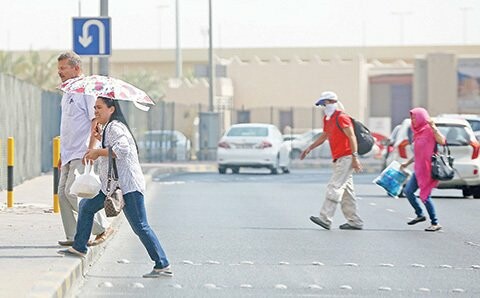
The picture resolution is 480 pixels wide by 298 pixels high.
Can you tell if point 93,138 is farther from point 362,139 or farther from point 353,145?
point 362,139

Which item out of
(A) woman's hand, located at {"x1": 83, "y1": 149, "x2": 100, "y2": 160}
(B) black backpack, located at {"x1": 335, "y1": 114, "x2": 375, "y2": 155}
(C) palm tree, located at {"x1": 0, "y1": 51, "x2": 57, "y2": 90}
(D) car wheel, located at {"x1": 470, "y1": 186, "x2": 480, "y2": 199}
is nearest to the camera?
(A) woman's hand, located at {"x1": 83, "y1": 149, "x2": 100, "y2": 160}

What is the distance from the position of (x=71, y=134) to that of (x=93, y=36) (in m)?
8.06

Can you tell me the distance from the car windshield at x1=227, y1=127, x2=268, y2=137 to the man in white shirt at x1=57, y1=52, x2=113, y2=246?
24.9 metres

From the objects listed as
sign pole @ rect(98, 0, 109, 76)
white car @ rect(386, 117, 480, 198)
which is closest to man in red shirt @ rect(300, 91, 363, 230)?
white car @ rect(386, 117, 480, 198)

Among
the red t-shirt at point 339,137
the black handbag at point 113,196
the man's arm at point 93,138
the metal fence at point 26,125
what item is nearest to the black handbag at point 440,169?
the red t-shirt at point 339,137

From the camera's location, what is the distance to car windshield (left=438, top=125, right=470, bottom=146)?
26250 millimetres

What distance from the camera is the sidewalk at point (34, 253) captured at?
10.7 metres

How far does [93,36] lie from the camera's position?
2178 centimetres

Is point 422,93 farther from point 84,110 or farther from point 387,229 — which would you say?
point 84,110

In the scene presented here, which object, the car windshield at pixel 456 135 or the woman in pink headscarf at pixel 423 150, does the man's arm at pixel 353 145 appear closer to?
the woman in pink headscarf at pixel 423 150

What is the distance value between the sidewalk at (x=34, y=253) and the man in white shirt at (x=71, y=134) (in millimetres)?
392

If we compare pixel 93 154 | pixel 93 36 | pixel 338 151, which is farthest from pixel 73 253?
pixel 93 36

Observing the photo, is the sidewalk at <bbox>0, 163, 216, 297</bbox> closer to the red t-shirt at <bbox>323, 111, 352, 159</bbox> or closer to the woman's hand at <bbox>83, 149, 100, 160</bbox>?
the woman's hand at <bbox>83, 149, 100, 160</bbox>

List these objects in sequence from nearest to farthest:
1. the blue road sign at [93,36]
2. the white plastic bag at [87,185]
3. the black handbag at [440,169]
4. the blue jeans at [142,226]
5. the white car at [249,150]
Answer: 1. the blue jeans at [142,226]
2. the white plastic bag at [87,185]
3. the black handbag at [440,169]
4. the blue road sign at [93,36]
5. the white car at [249,150]
